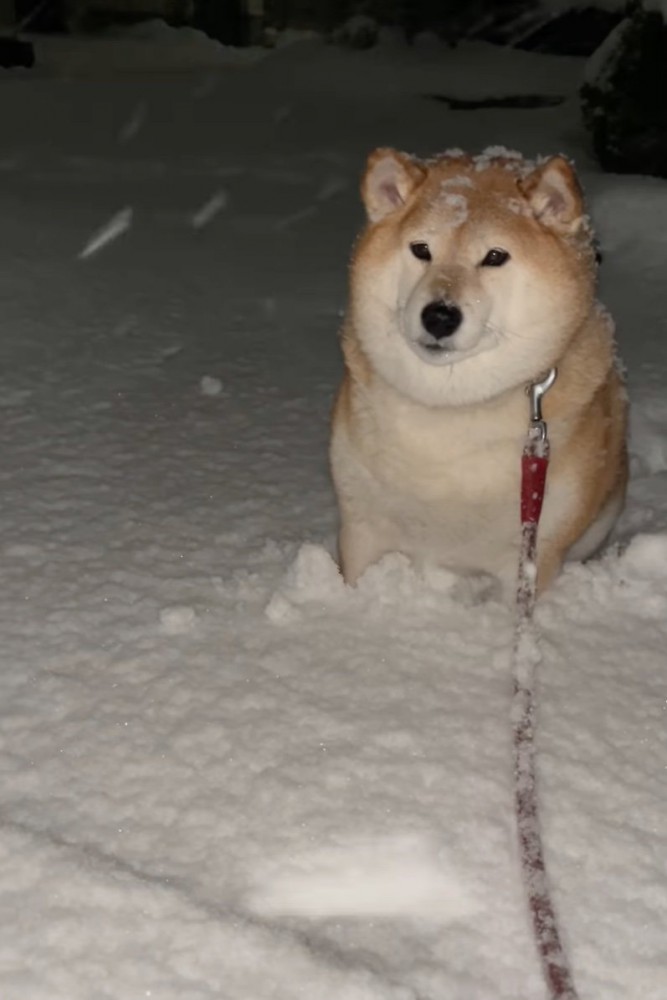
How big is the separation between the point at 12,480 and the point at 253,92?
273 inches

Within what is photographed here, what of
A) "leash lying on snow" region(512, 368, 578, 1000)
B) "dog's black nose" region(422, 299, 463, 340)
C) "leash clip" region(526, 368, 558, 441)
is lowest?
"leash lying on snow" region(512, 368, 578, 1000)

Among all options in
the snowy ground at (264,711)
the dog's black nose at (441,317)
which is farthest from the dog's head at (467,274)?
the snowy ground at (264,711)

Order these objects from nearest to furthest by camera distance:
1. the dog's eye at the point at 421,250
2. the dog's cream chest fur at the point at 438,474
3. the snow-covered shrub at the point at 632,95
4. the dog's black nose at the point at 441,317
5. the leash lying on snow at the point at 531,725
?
the leash lying on snow at the point at 531,725, the dog's black nose at the point at 441,317, the dog's eye at the point at 421,250, the dog's cream chest fur at the point at 438,474, the snow-covered shrub at the point at 632,95

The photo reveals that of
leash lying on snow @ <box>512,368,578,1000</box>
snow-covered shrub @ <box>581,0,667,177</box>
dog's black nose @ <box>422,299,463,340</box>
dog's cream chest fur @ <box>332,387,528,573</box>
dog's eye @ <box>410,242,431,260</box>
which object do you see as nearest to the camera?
leash lying on snow @ <box>512,368,578,1000</box>

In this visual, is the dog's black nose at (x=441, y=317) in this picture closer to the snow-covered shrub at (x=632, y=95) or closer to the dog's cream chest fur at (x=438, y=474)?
the dog's cream chest fur at (x=438, y=474)

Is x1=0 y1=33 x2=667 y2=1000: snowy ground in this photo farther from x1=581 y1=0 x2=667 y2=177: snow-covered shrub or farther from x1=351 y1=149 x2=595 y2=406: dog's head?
x1=581 y1=0 x2=667 y2=177: snow-covered shrub

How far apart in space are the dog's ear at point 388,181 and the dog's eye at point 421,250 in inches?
5.0

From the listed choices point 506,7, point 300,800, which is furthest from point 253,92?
point 300,800

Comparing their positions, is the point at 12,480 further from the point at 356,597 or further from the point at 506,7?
the point at 506,7

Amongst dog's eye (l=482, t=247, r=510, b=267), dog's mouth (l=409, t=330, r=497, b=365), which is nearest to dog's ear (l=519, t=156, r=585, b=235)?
dog's eye (l=482, t=247, r=510, b=267)

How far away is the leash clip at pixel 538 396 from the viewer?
79.5 inches

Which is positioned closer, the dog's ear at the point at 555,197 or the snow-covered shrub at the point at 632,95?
the dog's ear at the point at 555,197

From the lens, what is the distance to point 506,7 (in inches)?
419

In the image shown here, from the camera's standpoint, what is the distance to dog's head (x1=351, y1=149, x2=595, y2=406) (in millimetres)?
1930
